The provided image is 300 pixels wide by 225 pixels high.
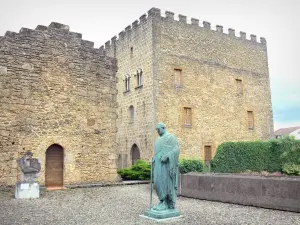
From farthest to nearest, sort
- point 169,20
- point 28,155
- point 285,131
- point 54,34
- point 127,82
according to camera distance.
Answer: point 285,131 → point 127,82 → point 169,20 → point 54,34 → point 28,155

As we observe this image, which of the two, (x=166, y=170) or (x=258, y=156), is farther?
(x=258, y=156)

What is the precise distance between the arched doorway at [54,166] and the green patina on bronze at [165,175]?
7108 millimetres

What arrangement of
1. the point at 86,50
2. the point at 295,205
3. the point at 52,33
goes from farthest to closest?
1. the point at 86,50
2. the point at 52,33
3. the point at 295,205

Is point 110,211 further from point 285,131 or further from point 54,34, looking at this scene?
point 285,131

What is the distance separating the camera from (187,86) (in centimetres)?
2184

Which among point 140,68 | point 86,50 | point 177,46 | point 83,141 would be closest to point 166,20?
point 177,46

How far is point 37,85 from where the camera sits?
43.7 feet

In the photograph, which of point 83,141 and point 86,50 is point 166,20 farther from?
point 83,141

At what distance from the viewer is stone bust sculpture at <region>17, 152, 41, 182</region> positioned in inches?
441

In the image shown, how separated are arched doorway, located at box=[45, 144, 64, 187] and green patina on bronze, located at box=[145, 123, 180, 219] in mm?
7108

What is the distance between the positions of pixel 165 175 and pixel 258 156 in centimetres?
1265

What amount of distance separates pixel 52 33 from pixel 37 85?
7.95ft

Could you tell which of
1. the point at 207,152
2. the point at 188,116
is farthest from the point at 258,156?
the point at 188,116

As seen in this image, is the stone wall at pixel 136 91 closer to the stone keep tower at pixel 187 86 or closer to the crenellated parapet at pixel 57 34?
the stone keep tower at pixel 187 86
